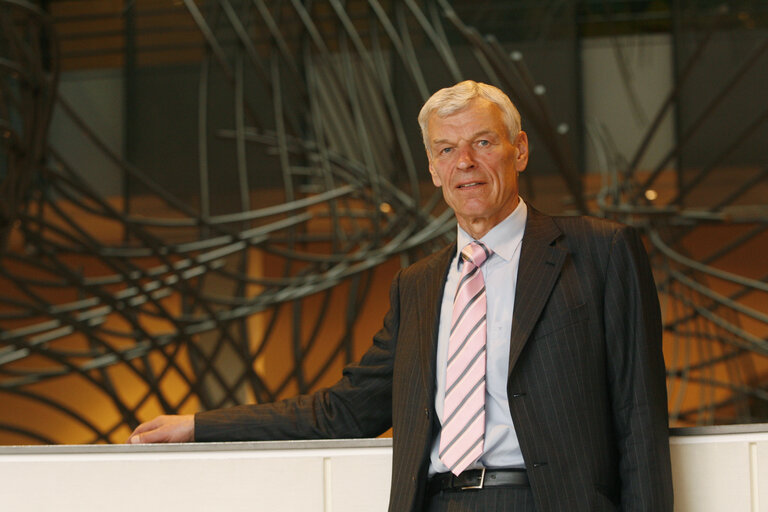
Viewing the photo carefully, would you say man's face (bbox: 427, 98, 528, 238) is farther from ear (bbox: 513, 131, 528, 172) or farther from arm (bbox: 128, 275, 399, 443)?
arm (bbox: 128, 275, 399, 443)

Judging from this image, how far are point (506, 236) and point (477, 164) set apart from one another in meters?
0.10

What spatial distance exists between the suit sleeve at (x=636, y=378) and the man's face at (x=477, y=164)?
0.52 ft

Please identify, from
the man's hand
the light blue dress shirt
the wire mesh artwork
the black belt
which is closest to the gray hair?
the light blue dress shirt

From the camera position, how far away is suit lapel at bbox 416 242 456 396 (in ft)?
3.91

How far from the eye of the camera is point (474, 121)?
3.95 feet

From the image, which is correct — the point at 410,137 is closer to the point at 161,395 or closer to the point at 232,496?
the point at 161,395

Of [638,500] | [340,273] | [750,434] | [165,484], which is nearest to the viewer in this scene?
[638,500]

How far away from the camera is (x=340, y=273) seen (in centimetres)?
348

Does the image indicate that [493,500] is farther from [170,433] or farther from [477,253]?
[170,433]

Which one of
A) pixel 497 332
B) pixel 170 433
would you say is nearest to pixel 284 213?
pixel 170 433

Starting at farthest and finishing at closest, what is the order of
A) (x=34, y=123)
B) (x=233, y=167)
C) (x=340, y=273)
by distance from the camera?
(x=233, y=167) < (x=340, y=273) < (x=34, y=123)

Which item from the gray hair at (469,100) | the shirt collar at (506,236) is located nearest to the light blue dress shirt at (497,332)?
the shirt collar at (506,236)

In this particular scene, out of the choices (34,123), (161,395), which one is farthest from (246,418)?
(161,395)

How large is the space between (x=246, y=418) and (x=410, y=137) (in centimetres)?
413
